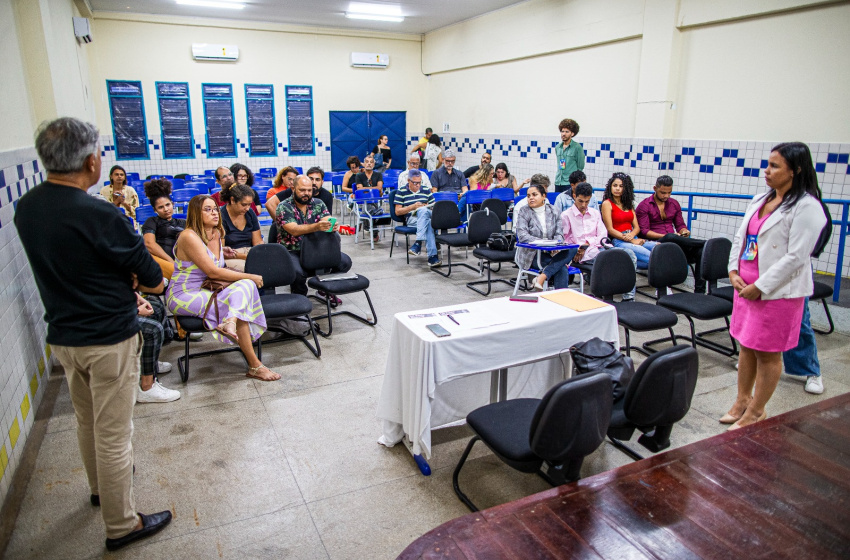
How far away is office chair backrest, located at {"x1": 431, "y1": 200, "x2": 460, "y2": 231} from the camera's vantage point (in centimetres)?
666

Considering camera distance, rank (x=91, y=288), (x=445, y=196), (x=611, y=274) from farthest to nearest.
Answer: (x=445, y=196) < (x=611, y=274) < (x=91, y=288)

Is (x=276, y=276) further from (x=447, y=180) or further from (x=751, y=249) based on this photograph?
(x=447, y=180)

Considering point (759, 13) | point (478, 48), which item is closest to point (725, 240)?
point (759, 13)

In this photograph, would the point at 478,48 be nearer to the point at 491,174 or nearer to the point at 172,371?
the point at 491,174

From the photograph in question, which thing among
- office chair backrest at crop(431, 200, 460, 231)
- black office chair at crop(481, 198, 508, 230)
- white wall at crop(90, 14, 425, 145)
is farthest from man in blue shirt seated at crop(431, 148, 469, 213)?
white wall at crop(90, 14, 425, 145)

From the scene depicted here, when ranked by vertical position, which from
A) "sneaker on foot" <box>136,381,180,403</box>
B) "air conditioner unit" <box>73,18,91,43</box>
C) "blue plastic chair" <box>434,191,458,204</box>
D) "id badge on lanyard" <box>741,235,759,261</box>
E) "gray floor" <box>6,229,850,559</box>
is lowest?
"gray floor" <box>6,229,850,559</box>

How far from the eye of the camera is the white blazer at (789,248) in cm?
277

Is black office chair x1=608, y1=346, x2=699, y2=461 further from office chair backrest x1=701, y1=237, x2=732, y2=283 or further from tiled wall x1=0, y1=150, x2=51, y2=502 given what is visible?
tiled wall x1=0, y1=150, x2=51, y2=502

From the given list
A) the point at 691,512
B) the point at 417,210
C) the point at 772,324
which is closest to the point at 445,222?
the point at 417,210

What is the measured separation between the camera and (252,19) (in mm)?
10820

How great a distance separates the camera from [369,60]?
40.0 feet

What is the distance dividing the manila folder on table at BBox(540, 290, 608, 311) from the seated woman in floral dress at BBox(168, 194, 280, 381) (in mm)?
1987

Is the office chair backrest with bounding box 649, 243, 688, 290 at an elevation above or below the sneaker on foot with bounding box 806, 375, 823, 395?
above

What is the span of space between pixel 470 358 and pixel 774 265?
1622mm
